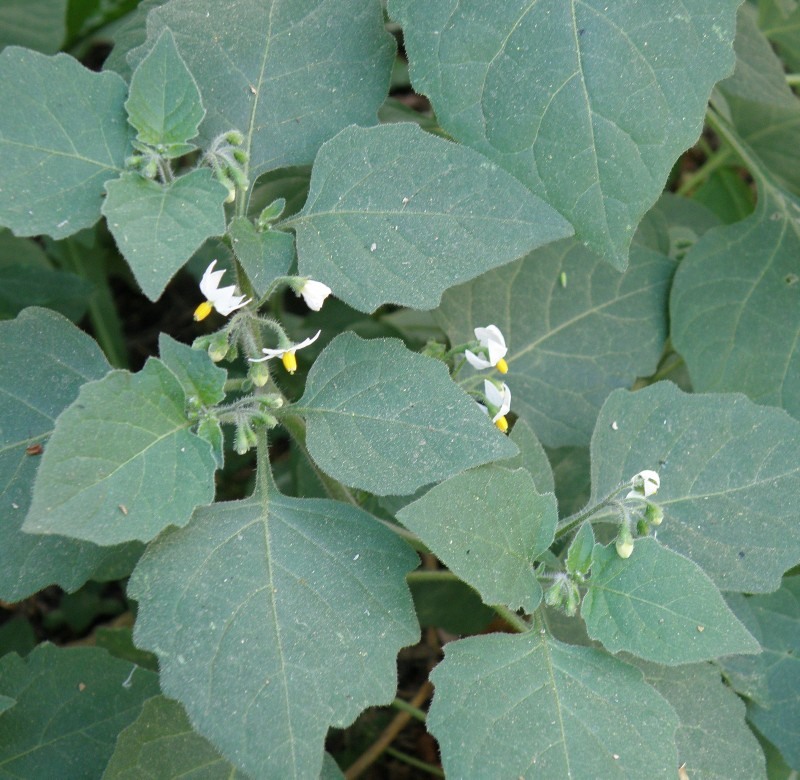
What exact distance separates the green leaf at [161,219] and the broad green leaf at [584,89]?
0.44 meters

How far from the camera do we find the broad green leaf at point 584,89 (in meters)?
1.42

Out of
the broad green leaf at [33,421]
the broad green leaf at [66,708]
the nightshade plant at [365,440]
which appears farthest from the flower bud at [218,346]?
the broad green leaf at [66,708]

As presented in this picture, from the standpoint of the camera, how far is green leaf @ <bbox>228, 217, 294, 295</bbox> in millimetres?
1326

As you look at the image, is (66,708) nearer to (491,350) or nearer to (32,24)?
(491,350)

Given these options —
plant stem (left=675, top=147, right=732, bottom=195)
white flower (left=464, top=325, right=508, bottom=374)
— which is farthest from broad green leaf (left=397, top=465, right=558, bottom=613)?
plant stem (left=675, top=147, right=732, bottom=195)

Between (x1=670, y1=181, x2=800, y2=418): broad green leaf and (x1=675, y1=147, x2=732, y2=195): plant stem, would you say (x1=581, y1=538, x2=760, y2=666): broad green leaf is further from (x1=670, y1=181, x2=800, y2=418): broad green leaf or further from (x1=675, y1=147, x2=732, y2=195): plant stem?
(x1=675, y1=147, x2=732, y2=195): plant stem

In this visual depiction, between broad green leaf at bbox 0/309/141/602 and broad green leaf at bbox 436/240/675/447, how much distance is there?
780 millimetres

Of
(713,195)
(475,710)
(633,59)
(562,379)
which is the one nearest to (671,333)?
(562,379)

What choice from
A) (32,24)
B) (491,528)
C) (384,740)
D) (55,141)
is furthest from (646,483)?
(32,24)

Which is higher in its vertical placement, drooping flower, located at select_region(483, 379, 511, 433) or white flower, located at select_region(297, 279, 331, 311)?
white flower, located at select_region(297, 279, 331, 311)

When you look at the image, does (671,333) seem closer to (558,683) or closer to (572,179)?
(572,179)

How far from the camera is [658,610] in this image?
129 centimetres

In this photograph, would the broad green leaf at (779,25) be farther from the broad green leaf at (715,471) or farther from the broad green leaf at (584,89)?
the broad green leaf at (715,471)

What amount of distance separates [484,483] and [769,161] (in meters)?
1.55
